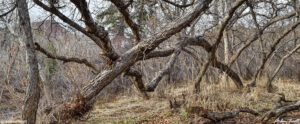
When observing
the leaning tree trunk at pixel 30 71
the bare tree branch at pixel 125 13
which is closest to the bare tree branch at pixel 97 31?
the bare tree branch at pixel 125 13

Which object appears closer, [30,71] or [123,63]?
[30,71]

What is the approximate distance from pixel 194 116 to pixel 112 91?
5.86 meters

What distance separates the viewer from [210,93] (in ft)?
13.0

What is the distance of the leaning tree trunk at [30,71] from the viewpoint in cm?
212

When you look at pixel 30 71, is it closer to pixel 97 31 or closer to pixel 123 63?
pixel 97 31

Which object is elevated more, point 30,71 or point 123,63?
point 123,63

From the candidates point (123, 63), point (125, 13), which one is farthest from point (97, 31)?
point (125, 13)

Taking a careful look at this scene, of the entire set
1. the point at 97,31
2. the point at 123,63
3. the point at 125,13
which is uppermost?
the point at 125,13

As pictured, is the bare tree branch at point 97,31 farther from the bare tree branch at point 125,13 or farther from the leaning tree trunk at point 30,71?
the leaning tree trunk at point 30,71

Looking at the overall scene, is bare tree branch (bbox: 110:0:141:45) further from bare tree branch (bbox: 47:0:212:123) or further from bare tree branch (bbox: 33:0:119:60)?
bare tree branch (bbox: 47:0:212:123)

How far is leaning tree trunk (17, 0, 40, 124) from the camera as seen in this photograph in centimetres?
212

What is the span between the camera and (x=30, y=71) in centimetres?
218

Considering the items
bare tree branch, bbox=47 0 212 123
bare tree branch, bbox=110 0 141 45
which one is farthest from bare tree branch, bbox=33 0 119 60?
bare tree branch, bbox=110 0 141 45

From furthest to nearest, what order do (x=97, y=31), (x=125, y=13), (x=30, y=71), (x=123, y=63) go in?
(x=125, y=13) < (x=123, y=63) < (x=97, y=31) < (x=30, y=71)
